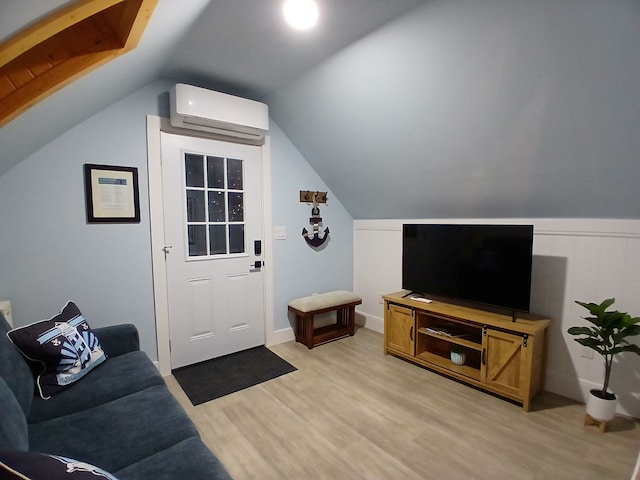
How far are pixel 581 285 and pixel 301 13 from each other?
263cm

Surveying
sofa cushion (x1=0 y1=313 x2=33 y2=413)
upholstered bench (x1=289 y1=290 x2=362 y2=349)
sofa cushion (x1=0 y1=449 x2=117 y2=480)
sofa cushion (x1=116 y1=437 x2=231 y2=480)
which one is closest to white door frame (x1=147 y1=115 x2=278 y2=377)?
sofa cushion (x1=0 y1=313 x2=33 y2=413)

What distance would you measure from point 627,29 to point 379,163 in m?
1.71

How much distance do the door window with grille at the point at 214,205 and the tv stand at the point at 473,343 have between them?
5.35 feet

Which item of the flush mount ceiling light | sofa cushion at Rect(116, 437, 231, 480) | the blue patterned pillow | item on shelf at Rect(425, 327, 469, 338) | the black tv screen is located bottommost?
item on shelf at Rect(425, 327, 469, 338)

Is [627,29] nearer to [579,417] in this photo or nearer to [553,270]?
[553,270]

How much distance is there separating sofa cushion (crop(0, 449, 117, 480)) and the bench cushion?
2380 mm

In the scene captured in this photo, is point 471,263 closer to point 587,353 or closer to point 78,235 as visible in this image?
point 587,353

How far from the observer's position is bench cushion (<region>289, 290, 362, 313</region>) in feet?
10.3

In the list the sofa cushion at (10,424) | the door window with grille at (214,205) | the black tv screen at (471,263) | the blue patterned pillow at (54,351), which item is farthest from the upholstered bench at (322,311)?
the sofa cushion at (10,424)

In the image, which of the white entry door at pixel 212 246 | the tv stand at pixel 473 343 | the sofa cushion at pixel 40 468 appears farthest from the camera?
the white entry door at pixel 212 246

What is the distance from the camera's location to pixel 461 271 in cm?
260

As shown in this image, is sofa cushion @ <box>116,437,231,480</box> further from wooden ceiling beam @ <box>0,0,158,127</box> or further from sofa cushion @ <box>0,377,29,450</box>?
wooden ceiling beam @ <box>0,0,158,127</box>

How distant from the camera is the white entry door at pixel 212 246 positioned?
2.66 metres

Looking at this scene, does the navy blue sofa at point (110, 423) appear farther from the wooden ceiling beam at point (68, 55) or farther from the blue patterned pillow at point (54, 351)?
the wooden ceiling beam at point (68, 55)
